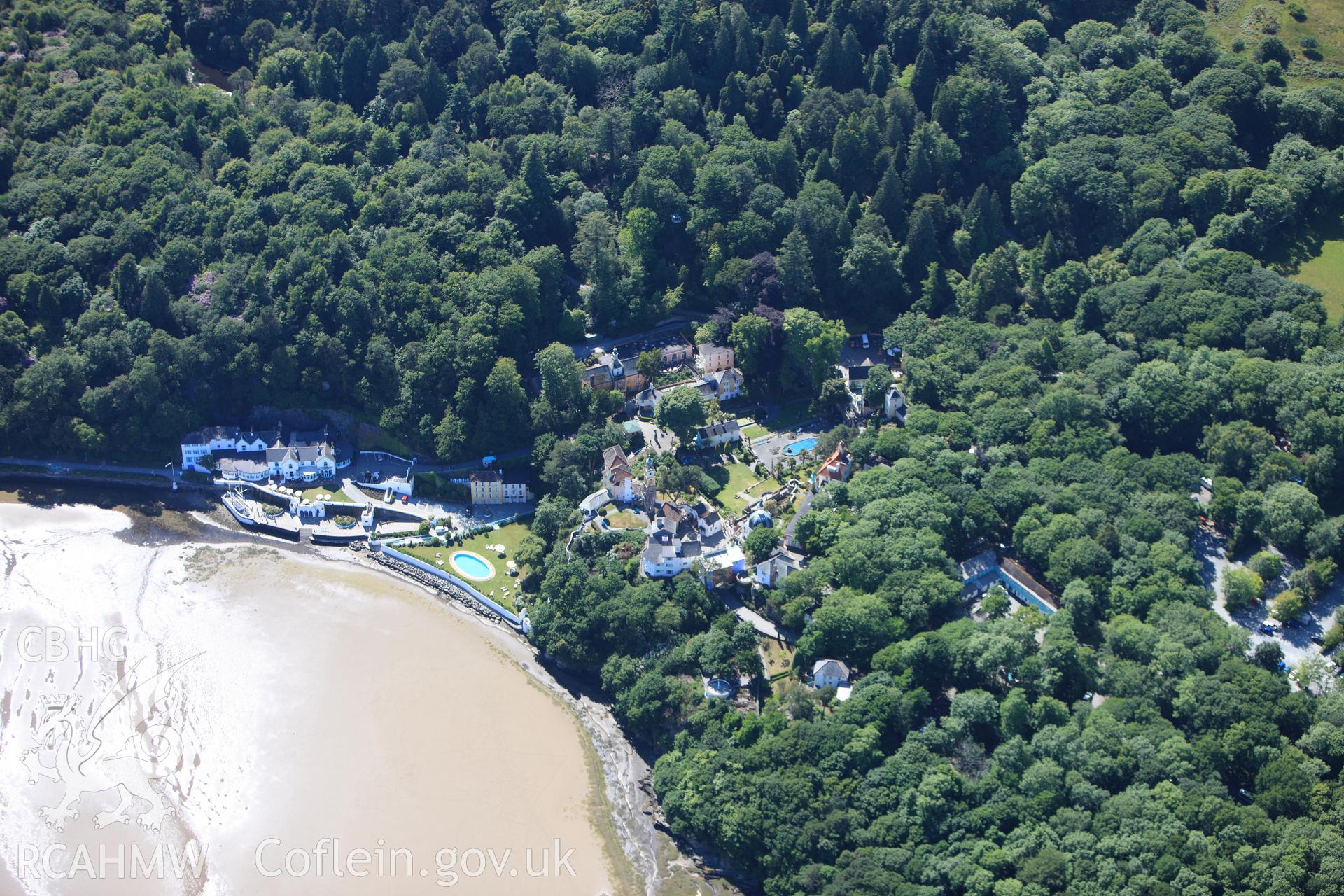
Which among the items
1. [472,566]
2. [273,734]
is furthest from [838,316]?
[273,734]

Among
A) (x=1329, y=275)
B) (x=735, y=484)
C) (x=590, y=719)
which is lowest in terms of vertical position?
(x=590, y=719)

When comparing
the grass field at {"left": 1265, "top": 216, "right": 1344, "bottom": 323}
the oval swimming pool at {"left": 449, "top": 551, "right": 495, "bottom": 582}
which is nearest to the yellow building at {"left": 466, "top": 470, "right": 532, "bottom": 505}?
the oval swimming pool at {"left": 449, "top": 551, "right": 495, "bottom": 582}

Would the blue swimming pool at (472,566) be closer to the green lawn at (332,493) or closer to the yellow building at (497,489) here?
the yellow building at (497,489)

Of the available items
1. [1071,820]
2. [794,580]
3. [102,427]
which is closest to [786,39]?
[794,580]

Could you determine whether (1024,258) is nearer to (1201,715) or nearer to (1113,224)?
(1113,224)

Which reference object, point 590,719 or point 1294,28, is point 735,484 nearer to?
point 590,719

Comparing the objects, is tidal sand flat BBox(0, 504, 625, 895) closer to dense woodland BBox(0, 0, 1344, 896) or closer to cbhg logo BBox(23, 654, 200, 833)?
cbhg logo BBox(23, 654, 200, 833)
